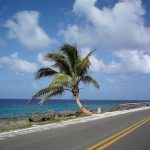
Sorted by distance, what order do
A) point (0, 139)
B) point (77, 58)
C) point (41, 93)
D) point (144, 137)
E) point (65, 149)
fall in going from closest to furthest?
1. point (65, 149)
2. point (0, 139)
3. point (144, 137)
4. point (41, 93)
5. point (77, 58)

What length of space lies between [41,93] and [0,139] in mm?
15724

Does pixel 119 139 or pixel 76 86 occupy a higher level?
pixel 76 86

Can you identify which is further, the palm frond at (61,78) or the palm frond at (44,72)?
the palm frond at (44,72)

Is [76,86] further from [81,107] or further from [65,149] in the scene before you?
[65,149]

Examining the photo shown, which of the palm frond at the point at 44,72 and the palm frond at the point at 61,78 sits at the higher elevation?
the palm frond at the point at 44,72

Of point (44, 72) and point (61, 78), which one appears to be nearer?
point (61, 78)

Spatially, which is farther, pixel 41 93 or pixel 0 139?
pixel 41 93

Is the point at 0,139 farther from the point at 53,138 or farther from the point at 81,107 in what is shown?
the point at 81,107

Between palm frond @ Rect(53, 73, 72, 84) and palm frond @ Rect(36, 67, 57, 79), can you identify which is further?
palm frond @ Rect(36, 67, 57, 79)

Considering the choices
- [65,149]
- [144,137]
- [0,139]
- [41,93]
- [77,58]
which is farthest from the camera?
[77,58]

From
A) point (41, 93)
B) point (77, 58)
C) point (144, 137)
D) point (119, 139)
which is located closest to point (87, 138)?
point (119, 139)

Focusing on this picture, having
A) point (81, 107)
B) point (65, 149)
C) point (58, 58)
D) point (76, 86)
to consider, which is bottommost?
point (65, 149)

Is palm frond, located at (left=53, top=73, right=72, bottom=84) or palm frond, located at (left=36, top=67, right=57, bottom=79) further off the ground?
palm frond, located at (left=36, top=67, right=57, bottom=79)

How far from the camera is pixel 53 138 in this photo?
12555 mm
